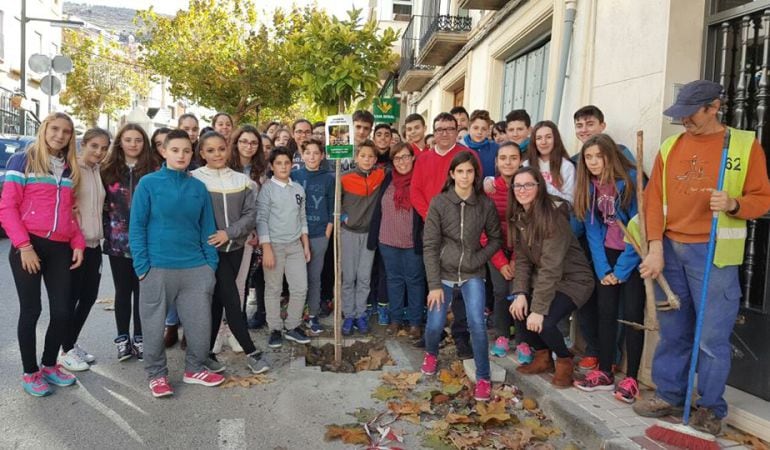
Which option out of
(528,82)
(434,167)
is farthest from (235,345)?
(528,82)

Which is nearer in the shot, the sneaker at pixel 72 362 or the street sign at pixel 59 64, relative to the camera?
the sneaker at pixel 72 362

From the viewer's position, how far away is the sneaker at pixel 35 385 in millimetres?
4078

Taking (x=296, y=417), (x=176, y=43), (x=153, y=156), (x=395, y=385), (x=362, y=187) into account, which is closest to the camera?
(x=296, y=417)

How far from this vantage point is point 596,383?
4105mm

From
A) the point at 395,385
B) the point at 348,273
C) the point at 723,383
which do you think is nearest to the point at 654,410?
the point at 723,383

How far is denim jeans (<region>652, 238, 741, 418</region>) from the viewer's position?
11.0ft

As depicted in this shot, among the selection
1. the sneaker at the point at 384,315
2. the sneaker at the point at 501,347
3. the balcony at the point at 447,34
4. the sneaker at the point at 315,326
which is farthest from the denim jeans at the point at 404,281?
the balcony at the point at 447,34

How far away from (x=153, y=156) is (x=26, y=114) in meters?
10.9

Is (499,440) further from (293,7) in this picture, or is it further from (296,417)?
(293,7)

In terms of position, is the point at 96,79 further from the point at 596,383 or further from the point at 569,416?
the point at 569,416

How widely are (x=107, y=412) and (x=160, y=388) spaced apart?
0.38 meters

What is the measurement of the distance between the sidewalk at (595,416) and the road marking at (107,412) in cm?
264

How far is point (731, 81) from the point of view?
4133 mm

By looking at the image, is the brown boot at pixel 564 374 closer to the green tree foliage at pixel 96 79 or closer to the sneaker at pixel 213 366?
the sneaker at pixel 213 366
